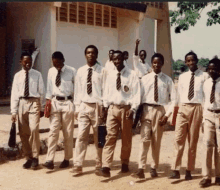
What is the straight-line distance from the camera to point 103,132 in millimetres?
6301

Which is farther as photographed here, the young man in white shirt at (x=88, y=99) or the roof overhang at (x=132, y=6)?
the roof overhang at (x=132, y=6)

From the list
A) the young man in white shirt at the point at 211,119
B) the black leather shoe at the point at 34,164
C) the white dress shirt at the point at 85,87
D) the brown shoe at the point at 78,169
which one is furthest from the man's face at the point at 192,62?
the black leather shoe at the point at 34,164

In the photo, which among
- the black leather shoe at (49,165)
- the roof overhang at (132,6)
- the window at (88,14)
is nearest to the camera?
the black leather shoe at (49,165)

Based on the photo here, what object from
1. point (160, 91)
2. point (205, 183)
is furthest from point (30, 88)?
point (205, 183)

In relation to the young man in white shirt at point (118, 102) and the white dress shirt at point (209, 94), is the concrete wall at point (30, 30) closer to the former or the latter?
the young man in white shirt at point (118, 102)

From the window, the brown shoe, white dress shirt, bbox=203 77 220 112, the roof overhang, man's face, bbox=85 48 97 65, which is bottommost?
the brown shoe

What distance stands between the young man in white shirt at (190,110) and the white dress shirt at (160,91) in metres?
0.14

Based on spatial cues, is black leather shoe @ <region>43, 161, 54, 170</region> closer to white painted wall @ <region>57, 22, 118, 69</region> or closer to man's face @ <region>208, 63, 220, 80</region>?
man's face @ <region>208, 63, 220, 80</region>

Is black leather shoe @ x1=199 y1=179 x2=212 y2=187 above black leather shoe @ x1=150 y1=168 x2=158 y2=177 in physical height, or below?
A: below

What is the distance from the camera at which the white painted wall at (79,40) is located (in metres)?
14.1

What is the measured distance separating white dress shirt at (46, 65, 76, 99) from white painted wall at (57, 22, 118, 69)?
289 inches

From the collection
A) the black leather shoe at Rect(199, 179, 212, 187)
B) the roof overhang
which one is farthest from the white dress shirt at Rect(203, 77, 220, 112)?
the roof overhang

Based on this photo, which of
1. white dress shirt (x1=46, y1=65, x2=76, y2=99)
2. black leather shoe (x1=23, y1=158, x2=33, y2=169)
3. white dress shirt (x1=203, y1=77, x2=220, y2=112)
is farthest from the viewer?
black leather shoe (x1=23, y1=158, x2=33, y2=169)

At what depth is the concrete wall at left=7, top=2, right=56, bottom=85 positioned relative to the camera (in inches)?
510
